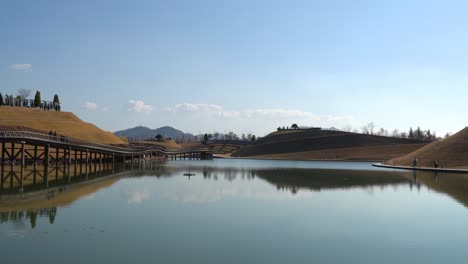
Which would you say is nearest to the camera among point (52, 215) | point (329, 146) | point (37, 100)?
point (52, 215)

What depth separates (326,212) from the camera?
2850 cm

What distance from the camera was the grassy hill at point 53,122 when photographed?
331 ft

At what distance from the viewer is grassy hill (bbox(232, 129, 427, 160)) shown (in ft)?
480

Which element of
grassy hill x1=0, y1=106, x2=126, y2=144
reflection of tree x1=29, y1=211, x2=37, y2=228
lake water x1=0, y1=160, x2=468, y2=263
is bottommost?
lake water x1=0, y1=160, x2=468, y2=263

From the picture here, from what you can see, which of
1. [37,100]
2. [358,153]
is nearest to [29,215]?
[37,100]

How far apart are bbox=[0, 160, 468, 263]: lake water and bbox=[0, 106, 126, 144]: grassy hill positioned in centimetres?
7076

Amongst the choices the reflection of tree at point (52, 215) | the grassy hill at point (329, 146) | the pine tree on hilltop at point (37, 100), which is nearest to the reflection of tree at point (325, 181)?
the reflection of tree at point (52, 215)

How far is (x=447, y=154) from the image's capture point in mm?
81938

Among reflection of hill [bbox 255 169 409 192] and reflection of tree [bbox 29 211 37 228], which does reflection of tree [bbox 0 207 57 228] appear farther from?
reflection of hill [bbox 255 169 409 192]

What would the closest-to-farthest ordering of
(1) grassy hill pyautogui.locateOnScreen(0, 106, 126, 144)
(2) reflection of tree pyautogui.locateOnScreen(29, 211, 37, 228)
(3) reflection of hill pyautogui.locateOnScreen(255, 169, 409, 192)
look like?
(2) reflection of tree pyautogui.locateOnScreen(29, 211, 37, 228) → (3) reflection of hill pyautogui.locateOnScreen(255, 169, 409, 192) → (1) grassy hill pyautogui.locateOnScreen(0, 106, 126, 144)

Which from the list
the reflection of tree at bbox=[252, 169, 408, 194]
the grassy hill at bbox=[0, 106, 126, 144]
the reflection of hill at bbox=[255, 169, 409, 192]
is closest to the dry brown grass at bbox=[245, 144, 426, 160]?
the grassy hill at bbox=[0, 106, 126, 144]

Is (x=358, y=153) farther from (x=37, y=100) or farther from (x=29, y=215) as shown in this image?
(x=29, y=215)

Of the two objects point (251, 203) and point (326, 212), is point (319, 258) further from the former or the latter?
point (251, 203)

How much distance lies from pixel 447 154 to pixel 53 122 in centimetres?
8833
